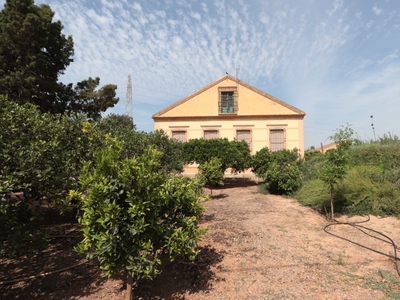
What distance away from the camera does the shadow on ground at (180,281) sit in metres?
3.46

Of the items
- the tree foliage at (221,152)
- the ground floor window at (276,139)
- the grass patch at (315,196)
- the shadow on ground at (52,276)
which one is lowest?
the shadow on ground at (52,276)

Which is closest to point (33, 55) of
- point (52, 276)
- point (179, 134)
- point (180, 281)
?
point (179, 134)

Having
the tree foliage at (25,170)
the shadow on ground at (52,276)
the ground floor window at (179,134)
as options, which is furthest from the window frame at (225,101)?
the tree foliage at (25,170)

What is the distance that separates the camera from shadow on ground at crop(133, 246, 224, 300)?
3.46 m

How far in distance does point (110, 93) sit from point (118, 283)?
12.8 meters

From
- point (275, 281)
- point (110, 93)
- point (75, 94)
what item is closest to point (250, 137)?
point (110, 93)

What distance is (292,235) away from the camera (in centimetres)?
541

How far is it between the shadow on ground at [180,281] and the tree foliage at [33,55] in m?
8.19

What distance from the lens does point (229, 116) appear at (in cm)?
1850

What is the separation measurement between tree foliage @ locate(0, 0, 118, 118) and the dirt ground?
23.3 ft

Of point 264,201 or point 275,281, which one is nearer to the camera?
point 275,281

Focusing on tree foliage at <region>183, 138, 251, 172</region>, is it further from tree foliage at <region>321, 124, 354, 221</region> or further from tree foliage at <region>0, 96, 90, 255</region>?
tree foliage at <region>0, 96, 90, 255</region>

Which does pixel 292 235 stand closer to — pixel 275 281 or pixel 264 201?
pixel 275 281

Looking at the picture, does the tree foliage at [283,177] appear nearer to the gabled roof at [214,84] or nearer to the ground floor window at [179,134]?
the gabled roof at [214,84]
